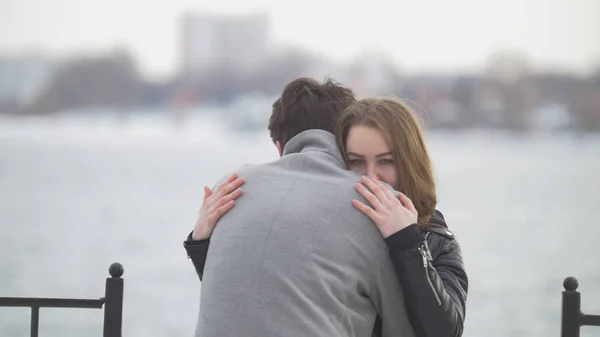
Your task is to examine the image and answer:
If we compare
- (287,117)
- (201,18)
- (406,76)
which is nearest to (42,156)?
(201,18)

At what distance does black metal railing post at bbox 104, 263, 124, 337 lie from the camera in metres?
2.78

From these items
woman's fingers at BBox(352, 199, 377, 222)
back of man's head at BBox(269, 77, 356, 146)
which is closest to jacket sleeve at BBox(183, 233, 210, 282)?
back of man's head at BBox(269, 77, 356, 146)

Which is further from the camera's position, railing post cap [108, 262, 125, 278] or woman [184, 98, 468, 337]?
railing post cap [108, 262, 125, 278]

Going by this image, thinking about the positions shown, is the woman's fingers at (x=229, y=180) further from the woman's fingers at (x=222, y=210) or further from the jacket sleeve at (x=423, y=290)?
the jacket sleeve at (x=423, y=290)

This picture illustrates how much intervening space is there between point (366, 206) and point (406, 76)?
47023 millimetres

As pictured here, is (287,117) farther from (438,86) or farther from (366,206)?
(438,86)

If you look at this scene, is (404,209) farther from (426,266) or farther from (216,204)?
(216,204)

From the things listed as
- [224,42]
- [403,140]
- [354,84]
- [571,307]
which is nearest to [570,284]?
[571,307]

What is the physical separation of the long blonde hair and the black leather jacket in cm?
11

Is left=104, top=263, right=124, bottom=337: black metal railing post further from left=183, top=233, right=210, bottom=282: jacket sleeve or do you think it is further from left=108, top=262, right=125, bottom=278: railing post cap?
left=183, top=233, right=210, bottom=282: jacket sleeve

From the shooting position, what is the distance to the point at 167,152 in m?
66.6

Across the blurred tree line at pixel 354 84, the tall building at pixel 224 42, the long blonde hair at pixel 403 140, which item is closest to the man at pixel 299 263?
the long blonde hair at pixel 403 140

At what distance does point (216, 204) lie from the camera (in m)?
2.07

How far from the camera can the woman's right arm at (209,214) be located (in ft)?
6.70
